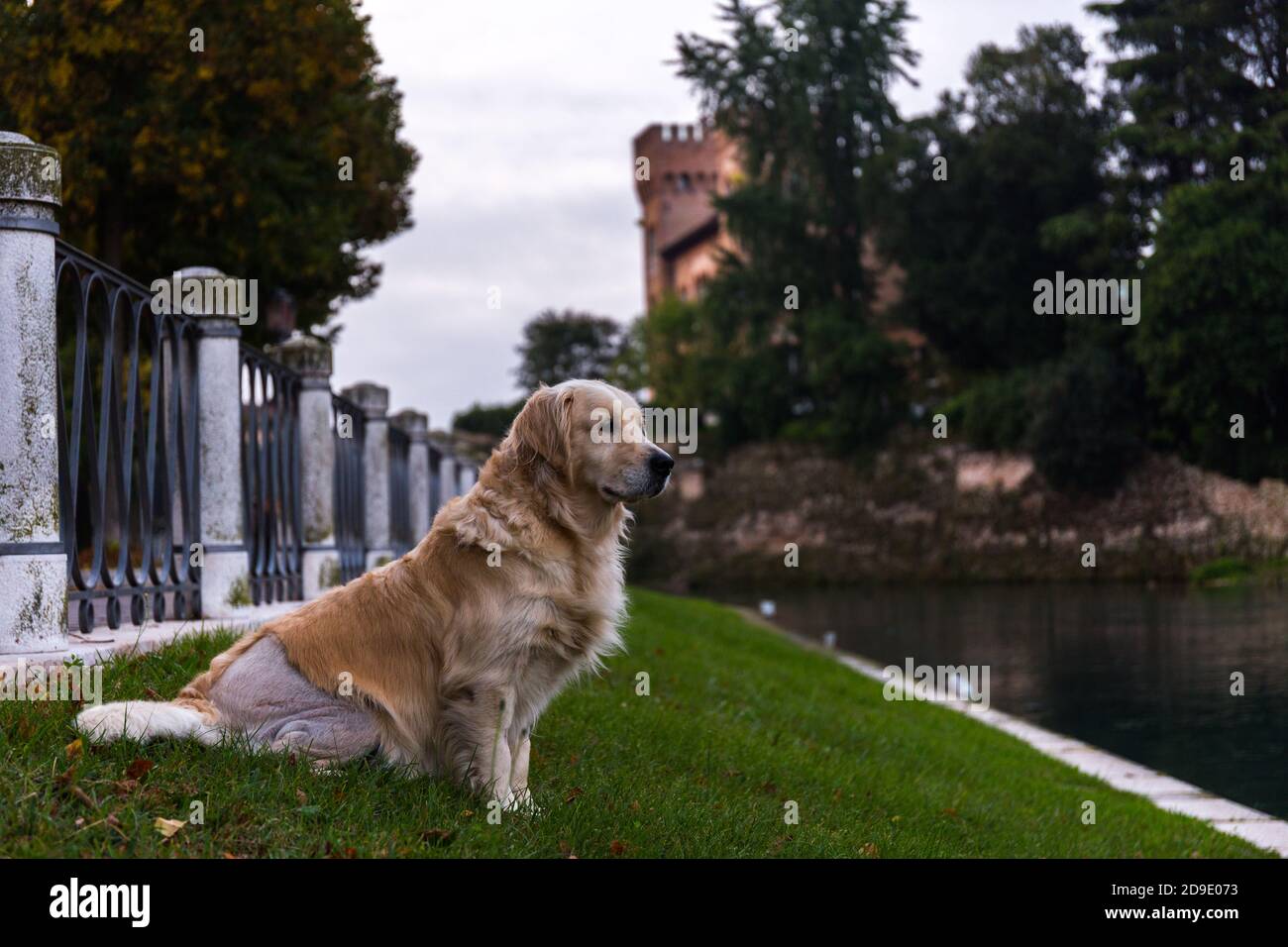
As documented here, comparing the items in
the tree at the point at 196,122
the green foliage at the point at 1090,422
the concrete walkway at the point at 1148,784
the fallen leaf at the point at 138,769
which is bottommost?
the concrete walkway at the point at 1148,784

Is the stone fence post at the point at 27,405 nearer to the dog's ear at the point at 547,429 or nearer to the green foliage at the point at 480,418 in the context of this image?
the dog's ear at the point at 547,429

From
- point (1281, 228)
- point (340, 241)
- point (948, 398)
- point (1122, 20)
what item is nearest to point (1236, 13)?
point (1122, 20)

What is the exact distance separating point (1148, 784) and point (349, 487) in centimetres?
670

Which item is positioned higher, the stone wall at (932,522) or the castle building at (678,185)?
the castle building at (678,185)

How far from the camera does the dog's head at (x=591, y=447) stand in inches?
200

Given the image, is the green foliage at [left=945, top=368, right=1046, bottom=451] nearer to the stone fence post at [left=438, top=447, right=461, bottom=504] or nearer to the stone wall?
the stone wall

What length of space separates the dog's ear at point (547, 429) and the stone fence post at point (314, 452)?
5098mm

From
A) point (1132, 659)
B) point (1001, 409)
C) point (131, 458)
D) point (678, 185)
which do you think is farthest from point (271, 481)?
point (678, 185)

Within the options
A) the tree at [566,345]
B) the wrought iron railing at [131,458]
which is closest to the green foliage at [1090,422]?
the wrought iron railing at [131,458]

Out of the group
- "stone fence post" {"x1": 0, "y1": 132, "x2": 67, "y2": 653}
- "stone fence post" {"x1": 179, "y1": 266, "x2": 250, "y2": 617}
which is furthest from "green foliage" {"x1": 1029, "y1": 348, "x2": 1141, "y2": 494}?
"stone fence post" {"x1": 0, "y1": 132, "x2": 67, "y2": 653}

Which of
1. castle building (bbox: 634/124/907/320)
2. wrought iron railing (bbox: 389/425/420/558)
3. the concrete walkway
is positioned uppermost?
castle building (bbox: 634/124/907/320)

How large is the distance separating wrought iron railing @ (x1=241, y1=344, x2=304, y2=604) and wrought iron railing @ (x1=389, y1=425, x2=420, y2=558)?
4096mm

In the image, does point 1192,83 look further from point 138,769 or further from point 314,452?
point 138,769

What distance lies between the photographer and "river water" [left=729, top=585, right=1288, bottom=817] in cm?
1076
